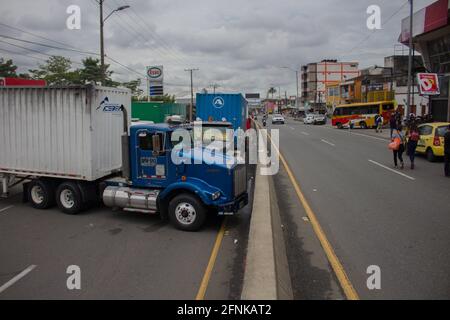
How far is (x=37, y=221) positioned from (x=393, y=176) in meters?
11.3

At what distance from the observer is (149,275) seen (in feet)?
20.0

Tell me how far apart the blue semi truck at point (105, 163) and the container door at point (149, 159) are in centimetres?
2

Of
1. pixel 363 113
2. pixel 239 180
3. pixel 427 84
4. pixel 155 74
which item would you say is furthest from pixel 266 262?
pixel 155 74

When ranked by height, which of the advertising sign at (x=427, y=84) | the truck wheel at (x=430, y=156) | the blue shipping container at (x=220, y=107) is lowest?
the truck wheel at (x=430, y=156)

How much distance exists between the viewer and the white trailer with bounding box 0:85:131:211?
961cm

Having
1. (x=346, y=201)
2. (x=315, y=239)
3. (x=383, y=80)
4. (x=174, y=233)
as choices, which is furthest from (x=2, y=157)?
(x=383, y=80)

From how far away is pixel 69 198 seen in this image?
9953 mm

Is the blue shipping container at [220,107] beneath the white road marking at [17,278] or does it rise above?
above

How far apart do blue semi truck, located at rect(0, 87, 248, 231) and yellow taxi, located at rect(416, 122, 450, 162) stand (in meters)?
11.5

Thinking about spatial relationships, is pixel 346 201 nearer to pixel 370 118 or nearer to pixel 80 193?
pixel 80 193

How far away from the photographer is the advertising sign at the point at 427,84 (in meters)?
29.1

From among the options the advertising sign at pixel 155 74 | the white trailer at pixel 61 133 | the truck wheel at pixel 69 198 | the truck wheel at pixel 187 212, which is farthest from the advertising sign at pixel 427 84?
the advertising sign at pixel 155 74

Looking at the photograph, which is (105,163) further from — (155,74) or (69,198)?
(155,74)

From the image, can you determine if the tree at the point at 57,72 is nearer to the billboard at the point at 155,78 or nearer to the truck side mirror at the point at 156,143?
the billboard at the point at 155,78
